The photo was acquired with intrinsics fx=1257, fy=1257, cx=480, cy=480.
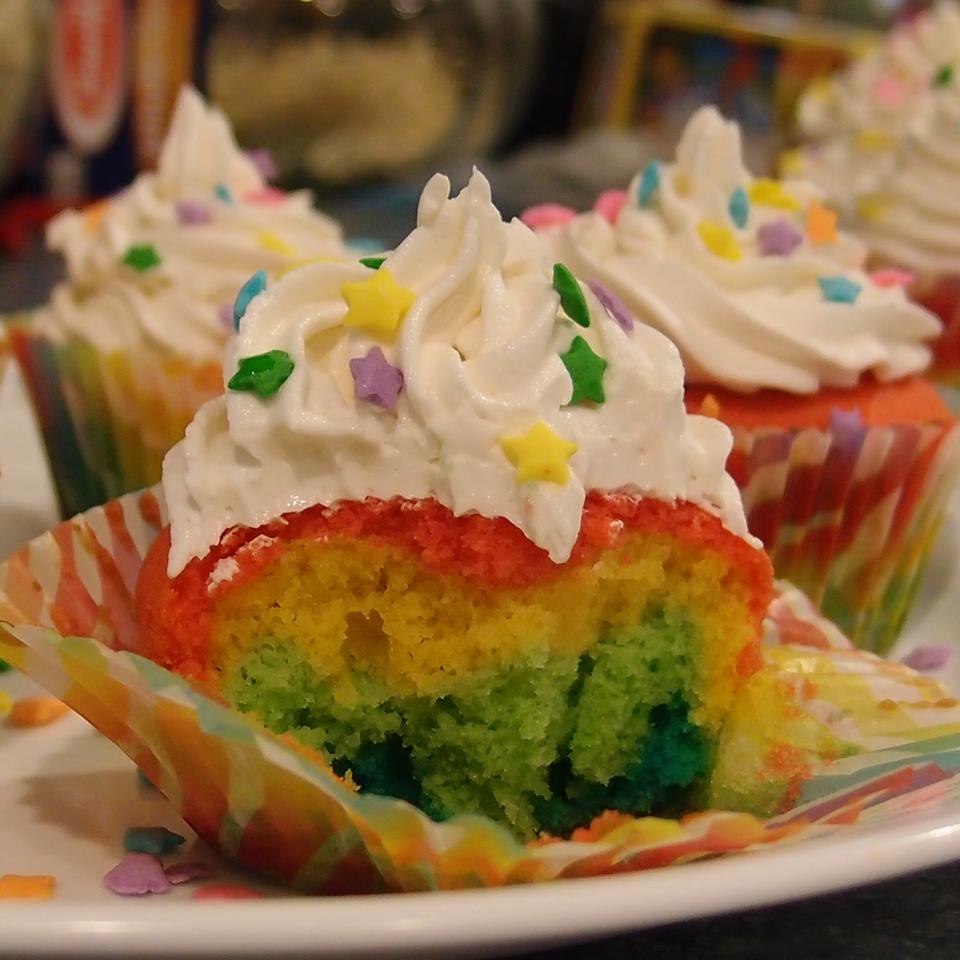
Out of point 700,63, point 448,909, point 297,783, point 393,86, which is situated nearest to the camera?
point 448,909

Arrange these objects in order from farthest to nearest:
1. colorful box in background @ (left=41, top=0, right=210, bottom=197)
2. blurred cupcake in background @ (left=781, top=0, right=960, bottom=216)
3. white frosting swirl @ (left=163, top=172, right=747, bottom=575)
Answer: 1. colorful box in background @ (left=41, top=0, right=210, bottom=197)
2. blurred cupcake in background @ (left=781, top=0, right=960, bottom=216)
3. white frosting swirl @ (left=163, top=172, right=747, bottom=575)

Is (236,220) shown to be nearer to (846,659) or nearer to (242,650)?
(242,650)

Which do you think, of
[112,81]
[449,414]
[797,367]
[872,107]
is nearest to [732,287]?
[797,367]

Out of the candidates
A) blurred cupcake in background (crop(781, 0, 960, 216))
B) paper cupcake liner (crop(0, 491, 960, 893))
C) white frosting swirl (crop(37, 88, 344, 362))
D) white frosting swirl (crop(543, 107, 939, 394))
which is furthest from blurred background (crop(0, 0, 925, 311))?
paper cupcake liner (crop(0, 491, 960, 893))

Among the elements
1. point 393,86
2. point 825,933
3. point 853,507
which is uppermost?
point 393,86

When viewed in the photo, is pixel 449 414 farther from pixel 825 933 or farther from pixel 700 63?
pixel 700 63

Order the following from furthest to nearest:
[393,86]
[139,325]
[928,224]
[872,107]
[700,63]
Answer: [700,63] < [393,86] < [872,107] < [928,224] < [139,325]

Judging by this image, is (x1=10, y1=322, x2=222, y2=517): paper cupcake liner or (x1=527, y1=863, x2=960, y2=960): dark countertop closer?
(x1=527, y1=863, x2=960, y2=960): dark countertop

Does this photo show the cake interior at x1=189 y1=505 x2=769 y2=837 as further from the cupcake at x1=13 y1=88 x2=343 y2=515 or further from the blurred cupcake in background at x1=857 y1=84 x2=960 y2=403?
the blurred cupcake in background at x1=857 y1=84 x2=960 y2=403
